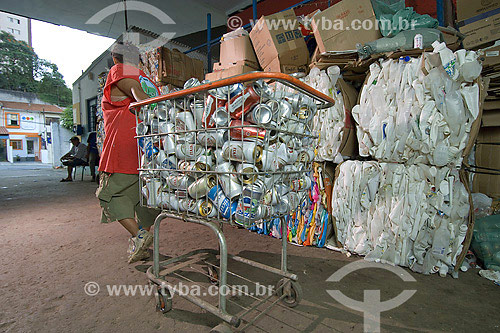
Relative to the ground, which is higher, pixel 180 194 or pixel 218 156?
pixel 218 156

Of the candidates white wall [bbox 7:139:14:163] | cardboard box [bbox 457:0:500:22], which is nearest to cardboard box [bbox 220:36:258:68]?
cardboard box [bbox 457:0:500:22]

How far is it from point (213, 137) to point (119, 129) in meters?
1.16

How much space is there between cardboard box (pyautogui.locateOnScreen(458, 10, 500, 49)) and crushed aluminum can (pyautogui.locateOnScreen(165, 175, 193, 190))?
2.65 m

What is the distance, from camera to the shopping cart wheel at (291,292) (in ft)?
5.00

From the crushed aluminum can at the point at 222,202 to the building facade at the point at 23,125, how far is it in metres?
32.7

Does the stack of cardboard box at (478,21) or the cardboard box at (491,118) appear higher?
the stack of cardboard box at (478,21)

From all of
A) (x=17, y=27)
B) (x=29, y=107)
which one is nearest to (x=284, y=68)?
(x=29, y=107)

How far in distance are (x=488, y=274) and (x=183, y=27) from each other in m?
7.50

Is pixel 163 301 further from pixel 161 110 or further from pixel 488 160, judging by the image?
pixel 488 160

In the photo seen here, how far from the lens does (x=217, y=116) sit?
120cm

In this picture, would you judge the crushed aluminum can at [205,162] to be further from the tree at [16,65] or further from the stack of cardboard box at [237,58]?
the tree at [16,65]

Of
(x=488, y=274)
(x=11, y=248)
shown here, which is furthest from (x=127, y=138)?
(x=488, y=274)

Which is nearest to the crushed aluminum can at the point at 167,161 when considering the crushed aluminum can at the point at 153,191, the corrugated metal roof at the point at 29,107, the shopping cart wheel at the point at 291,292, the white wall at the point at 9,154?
the crushed aluminum can at the point at 153,191

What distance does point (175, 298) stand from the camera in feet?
5.42
